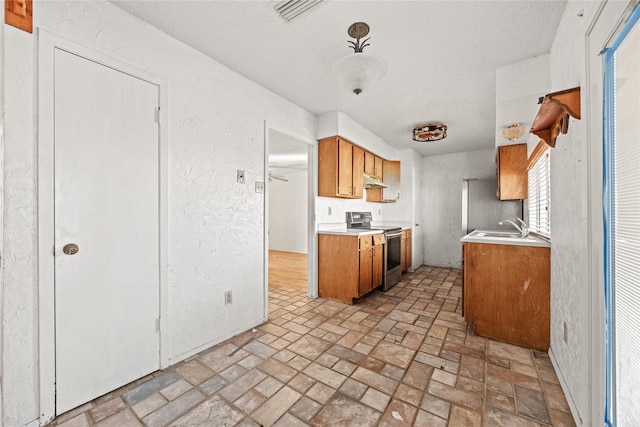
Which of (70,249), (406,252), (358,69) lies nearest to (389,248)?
(406,252)

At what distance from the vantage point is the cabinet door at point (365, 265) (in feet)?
11.2

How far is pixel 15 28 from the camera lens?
1.39m

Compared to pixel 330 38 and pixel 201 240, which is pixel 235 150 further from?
pixel 330 38

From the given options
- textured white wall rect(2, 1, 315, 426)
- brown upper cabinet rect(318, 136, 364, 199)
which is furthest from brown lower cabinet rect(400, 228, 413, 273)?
textured white wall rect(2, 1, 315, 426)

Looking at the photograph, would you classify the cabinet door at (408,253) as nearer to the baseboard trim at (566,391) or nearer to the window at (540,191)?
the window at (540,191)

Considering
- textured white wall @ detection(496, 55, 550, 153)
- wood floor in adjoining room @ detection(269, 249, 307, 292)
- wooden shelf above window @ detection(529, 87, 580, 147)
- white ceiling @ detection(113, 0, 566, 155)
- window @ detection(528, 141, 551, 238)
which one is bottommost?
wood floor in adjoining room @ detection(269, 249, 307, 292)

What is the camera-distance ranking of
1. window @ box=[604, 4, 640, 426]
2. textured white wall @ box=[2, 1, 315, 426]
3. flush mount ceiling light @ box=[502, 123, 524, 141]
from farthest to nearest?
flush mount ceiling light @ box=[502, 123, 524, 141] < textured white wall @ box=[2, 1, 315, 426] < window @ box=[604, 4, 640, 426]

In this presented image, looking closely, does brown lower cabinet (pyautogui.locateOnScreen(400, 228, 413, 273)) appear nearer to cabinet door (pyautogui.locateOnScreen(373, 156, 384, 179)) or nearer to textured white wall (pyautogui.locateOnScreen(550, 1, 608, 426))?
cabinet door (pyautogui.locateOnScreen(373, 156, 384, 179))

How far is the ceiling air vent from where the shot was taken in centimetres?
168

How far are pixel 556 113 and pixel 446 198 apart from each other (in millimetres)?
4327

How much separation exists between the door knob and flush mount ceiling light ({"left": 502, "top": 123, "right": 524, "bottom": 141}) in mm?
3912

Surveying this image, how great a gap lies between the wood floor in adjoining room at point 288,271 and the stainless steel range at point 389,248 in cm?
122

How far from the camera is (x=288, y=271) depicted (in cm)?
512

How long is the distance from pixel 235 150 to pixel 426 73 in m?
1.95
